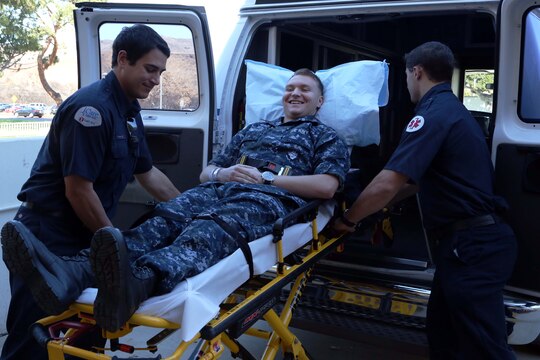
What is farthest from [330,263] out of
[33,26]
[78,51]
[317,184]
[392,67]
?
[33,26]

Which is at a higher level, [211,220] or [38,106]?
[211,220]

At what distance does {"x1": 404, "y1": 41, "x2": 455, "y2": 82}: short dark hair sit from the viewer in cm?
279

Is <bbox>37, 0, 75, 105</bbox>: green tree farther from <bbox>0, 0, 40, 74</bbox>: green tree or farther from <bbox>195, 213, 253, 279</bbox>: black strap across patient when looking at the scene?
<bbox>195, 213, 253, 279</bbox>: black strap across patient

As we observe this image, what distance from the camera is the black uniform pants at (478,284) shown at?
2520 millimetres

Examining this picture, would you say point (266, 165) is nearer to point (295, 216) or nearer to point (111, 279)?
point (295, 216)

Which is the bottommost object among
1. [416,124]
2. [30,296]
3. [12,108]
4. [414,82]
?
[12,108]

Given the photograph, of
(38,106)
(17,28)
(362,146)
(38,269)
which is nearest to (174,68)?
(362,146)

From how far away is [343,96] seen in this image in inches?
144

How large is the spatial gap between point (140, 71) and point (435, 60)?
1.43m

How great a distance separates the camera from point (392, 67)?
7.02m

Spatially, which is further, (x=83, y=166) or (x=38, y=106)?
(x=38, y=106)

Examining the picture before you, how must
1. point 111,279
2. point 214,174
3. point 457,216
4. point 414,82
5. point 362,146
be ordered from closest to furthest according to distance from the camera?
point 111,279, point 457,216, point 414,82, point 214,174, point 362,146

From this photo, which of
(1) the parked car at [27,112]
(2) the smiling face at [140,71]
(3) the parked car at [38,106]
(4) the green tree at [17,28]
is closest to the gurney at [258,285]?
(2) the smiling face at [140,71]

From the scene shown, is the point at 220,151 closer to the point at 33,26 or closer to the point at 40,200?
the point at 40,200
